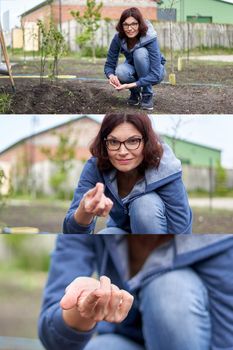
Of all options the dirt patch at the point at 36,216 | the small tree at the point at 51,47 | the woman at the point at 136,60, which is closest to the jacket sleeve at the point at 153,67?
the woman at the point at 136,60

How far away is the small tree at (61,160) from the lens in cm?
367

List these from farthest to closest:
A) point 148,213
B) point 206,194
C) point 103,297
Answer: point 206,194, point 148,213, point 103,297

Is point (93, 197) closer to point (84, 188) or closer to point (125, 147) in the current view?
point (84, 188)

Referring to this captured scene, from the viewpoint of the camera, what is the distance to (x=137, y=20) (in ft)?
11.8

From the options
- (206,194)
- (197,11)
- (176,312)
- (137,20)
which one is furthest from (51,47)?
(176,312)

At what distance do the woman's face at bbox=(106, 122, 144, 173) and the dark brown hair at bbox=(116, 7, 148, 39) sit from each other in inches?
13.0

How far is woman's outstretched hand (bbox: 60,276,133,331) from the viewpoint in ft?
11.4

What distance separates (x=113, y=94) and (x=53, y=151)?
0.31 m

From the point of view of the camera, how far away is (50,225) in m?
3.71

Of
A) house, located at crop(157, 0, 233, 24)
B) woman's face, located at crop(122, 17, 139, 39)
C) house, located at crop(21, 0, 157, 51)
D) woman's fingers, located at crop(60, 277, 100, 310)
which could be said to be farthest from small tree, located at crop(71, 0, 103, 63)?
woman's fingers, located at crop(60, 277, 100, 310)

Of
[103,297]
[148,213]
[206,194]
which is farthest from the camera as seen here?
[206,194]

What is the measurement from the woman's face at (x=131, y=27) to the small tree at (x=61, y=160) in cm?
44

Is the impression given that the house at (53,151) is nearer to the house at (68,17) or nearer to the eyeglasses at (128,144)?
the eyeglasses at (128,144)

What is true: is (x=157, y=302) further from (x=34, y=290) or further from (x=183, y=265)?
(x=34, y=290)
